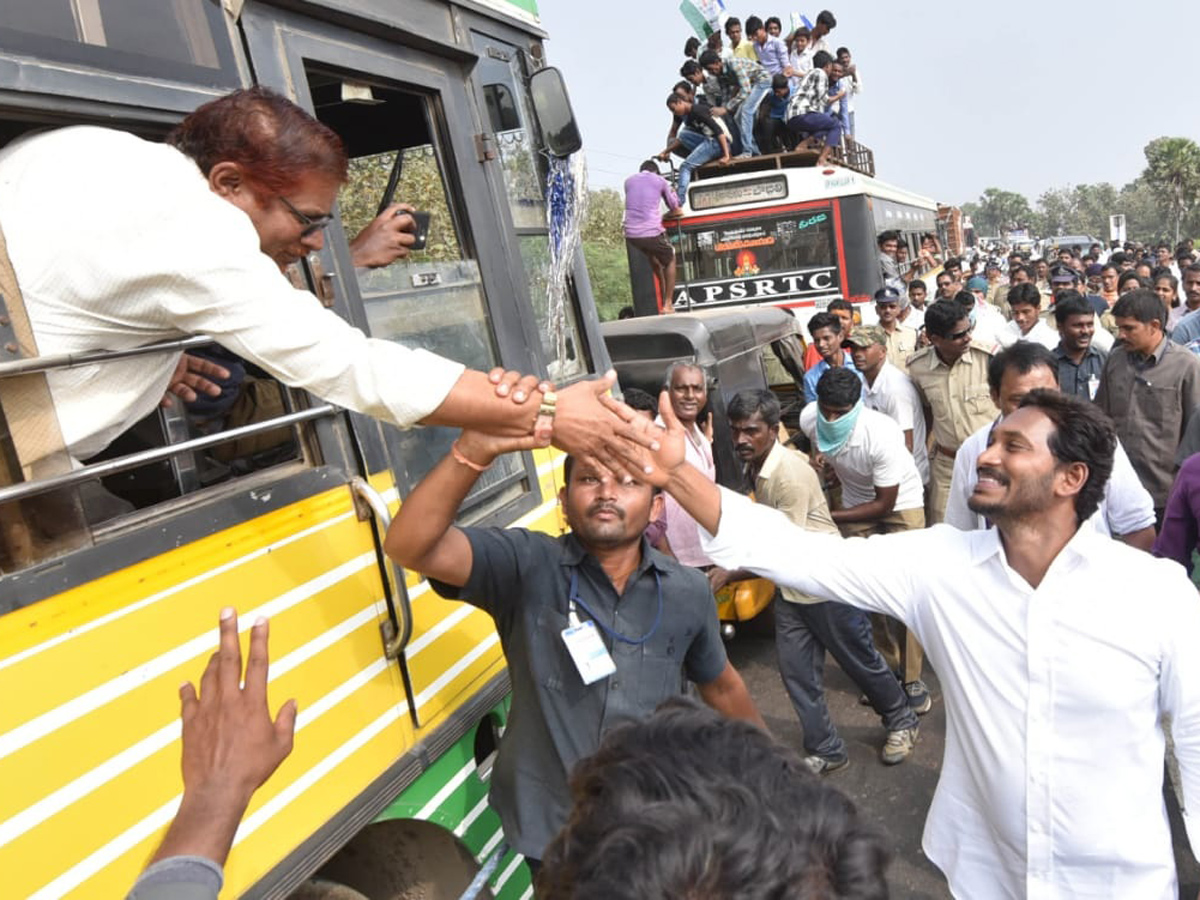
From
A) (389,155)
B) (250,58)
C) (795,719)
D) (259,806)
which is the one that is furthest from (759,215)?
(259,806)

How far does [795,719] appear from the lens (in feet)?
14.2

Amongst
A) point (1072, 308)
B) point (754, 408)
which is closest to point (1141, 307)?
point (1072, 308)

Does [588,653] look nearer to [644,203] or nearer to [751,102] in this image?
[644,203]

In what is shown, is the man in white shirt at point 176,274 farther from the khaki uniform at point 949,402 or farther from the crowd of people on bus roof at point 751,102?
the crowd of people on bus roof at point 751,102

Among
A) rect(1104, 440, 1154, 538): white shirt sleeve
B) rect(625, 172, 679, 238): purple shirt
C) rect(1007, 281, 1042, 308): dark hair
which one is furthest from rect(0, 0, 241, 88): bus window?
rect(625, 172, 679, 238): purple shirt

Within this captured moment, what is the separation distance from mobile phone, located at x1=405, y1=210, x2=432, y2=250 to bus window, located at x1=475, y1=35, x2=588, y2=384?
30cm

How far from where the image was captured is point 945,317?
4637mm

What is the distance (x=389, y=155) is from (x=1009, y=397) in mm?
2333

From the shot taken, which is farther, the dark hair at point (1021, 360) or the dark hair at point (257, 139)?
the dark hair at point (1021, 360)

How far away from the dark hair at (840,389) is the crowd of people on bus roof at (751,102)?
6200 mm

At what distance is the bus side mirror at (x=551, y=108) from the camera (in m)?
2.74

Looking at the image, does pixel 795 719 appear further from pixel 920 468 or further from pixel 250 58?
pixel 250 58

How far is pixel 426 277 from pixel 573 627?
1015mm

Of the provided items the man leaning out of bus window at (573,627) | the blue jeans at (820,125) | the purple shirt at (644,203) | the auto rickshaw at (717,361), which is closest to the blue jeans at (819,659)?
the auto rickshaw at (717,361)
